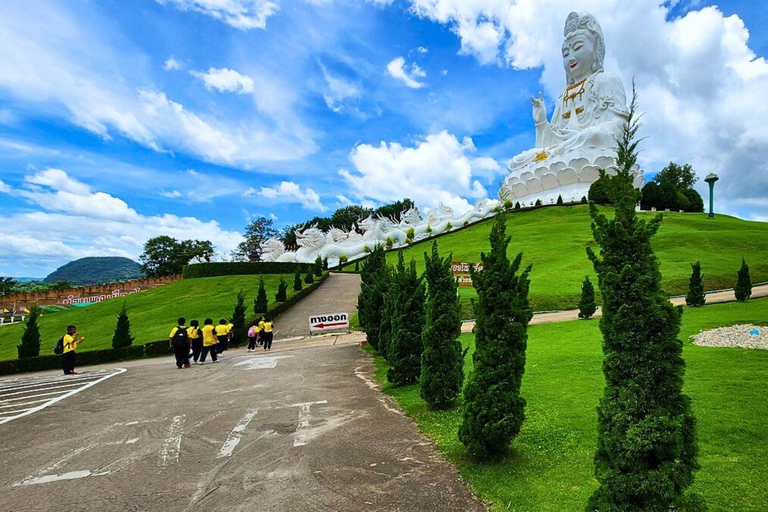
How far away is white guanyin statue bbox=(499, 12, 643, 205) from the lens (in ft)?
155

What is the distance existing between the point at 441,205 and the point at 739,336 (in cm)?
4231

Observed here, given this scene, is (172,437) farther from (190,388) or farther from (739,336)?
(739,336)

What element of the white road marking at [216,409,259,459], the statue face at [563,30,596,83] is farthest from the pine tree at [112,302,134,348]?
the statue face at [563,30,596,83]

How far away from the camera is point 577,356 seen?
337 inches

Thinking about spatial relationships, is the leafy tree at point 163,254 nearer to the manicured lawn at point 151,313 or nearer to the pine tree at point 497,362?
the manicured lawn at point 151,313

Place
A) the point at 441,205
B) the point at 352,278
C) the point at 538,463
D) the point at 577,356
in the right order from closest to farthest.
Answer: the point at 538,463 → the point at 577,356 → the point at 352,278 → the point at 441,205

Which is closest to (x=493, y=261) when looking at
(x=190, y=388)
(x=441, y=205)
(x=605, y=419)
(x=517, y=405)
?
(x=517, y=405)

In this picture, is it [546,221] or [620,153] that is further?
[546,221]

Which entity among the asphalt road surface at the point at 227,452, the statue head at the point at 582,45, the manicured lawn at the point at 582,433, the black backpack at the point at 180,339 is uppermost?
the statue head at the point at 582,45

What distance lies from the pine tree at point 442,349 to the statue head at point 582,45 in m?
52.6

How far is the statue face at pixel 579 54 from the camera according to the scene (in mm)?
48750

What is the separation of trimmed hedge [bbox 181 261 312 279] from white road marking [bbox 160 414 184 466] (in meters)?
31.3

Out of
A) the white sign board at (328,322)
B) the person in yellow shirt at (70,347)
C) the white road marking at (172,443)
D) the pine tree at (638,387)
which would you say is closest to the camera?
the pine tree at (638,387)

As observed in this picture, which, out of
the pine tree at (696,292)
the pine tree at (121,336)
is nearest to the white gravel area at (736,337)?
the pine tree at (696,292)
